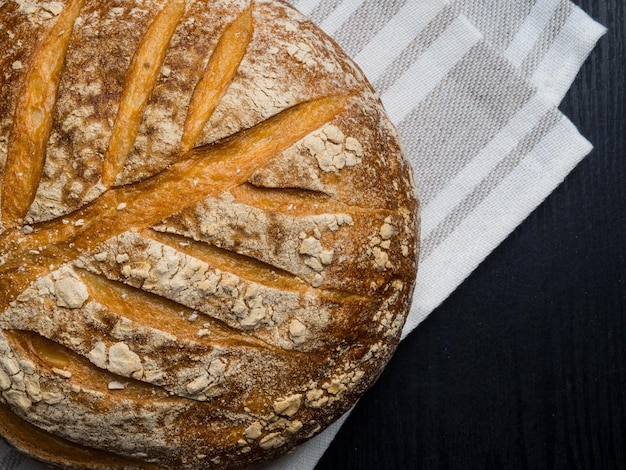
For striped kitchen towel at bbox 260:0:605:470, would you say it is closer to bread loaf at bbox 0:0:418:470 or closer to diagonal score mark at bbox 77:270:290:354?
bread loaf at bbox 0:0:418:470

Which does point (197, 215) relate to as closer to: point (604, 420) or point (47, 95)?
point (47, 95)

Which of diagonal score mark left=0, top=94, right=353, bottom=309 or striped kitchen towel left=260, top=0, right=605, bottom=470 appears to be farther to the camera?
striped kitchen towel left=260, top=0, right=605, bottom=470

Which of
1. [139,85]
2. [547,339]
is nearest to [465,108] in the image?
[547,339]

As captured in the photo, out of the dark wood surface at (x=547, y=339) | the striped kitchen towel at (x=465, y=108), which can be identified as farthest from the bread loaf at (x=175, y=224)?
A: the dark wood surface at (x=547, y=339)

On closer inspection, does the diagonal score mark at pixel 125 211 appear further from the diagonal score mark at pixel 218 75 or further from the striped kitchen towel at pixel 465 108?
the striped kitchen towel at pixel 465 108

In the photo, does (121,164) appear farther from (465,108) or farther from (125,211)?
(465,108)

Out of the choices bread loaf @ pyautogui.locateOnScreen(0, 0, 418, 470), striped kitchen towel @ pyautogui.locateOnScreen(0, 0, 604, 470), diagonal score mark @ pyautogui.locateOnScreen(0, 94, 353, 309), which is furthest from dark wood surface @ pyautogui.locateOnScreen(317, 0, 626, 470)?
diagonal score mark @ pyautogui.locateOnScreen(0, 94, 353, 309)

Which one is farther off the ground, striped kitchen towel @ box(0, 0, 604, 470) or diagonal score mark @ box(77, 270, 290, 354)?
striped kitchen towel @ box(0, 0, 604, 470)

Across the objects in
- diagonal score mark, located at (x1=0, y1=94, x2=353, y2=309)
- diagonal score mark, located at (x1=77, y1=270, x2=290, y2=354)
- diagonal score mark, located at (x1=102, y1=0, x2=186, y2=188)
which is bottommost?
diagonal score mark, located at (x1=77, y1=270, x2=290, y2=354)
